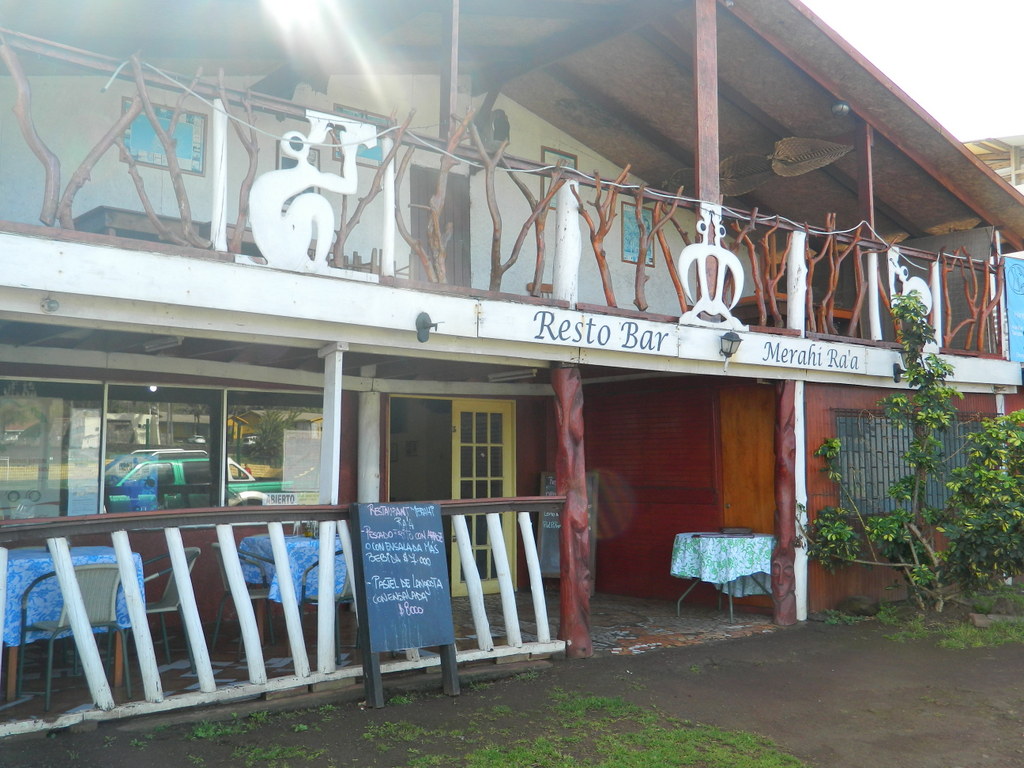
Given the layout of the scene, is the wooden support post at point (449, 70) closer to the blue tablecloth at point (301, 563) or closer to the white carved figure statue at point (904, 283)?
the blue tablecloth at point (301, 563)

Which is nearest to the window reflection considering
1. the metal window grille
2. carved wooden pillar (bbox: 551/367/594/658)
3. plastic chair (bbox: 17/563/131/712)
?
plastic chair (bbox: 17/563/131/712)

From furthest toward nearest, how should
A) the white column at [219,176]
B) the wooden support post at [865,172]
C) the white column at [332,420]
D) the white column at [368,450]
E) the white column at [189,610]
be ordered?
the wooden support post at [865,172], the white column at [368,450], the white column at [332,420], the white column at [219,176], the white column at [189,610]

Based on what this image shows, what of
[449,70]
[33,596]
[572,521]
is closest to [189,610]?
[33,596]

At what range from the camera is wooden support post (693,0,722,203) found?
7.90 m

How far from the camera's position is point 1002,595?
9.17 metres

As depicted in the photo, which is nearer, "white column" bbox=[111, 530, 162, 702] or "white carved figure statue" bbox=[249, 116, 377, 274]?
"white column" bbox=[111, 530, 162, 702]

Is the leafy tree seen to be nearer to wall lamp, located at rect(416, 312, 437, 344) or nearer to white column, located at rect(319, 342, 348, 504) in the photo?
wall lamp, located at rect(416, 312, 437, 344)

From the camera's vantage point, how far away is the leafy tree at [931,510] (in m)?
7.91

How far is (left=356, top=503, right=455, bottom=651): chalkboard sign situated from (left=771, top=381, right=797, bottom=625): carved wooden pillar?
12.5 feet

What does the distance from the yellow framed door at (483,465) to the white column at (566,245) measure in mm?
3286

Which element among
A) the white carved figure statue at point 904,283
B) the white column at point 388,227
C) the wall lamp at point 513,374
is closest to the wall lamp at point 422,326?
the white column at point 388,227

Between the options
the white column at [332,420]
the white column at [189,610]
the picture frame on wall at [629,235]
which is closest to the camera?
the white column at [189,610]

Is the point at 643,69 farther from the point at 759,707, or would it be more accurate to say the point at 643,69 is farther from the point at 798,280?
the point at 759,707

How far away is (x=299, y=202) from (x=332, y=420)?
136 cm
